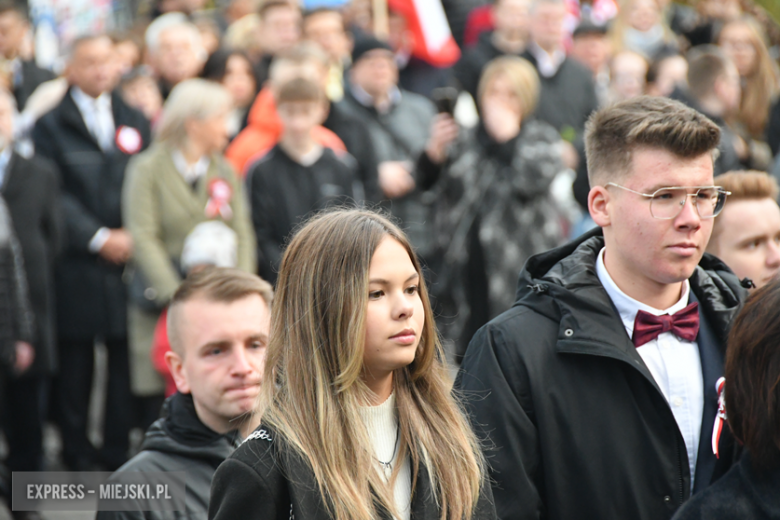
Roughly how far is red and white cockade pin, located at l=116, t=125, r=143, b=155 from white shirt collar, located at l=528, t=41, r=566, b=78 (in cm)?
386

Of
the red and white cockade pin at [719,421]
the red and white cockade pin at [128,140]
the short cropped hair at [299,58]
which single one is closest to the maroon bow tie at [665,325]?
the red and white cockade pin at [719,421]

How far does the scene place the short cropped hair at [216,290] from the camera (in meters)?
3.64

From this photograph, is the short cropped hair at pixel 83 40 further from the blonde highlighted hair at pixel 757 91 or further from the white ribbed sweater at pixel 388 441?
the white ribbed sweater at pixel 388 441

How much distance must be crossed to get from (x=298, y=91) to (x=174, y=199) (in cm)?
119

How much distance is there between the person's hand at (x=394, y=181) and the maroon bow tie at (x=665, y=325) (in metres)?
4.86

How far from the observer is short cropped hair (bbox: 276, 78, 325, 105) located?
6.88 meters

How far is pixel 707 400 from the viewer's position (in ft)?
9.73

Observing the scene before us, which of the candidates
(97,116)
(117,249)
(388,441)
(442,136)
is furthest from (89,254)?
(388,441)

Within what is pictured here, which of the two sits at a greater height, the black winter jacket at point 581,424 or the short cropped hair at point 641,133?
the short cropped hair at point 641,133

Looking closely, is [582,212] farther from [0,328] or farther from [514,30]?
[0,328]

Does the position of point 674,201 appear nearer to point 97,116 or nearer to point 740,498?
point 740,498

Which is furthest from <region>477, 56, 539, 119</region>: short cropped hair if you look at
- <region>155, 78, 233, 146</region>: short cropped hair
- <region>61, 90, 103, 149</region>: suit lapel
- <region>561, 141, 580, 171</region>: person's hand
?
<region>61, 90, 103, 149</region>: suit lapel

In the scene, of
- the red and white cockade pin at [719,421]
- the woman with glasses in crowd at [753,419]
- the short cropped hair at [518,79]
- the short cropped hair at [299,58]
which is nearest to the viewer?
the woman with glasses in crowd at [753,419]

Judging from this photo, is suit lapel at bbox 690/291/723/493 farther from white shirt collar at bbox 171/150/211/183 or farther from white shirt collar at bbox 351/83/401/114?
white shirt collar at bbox 351/83/401/114
